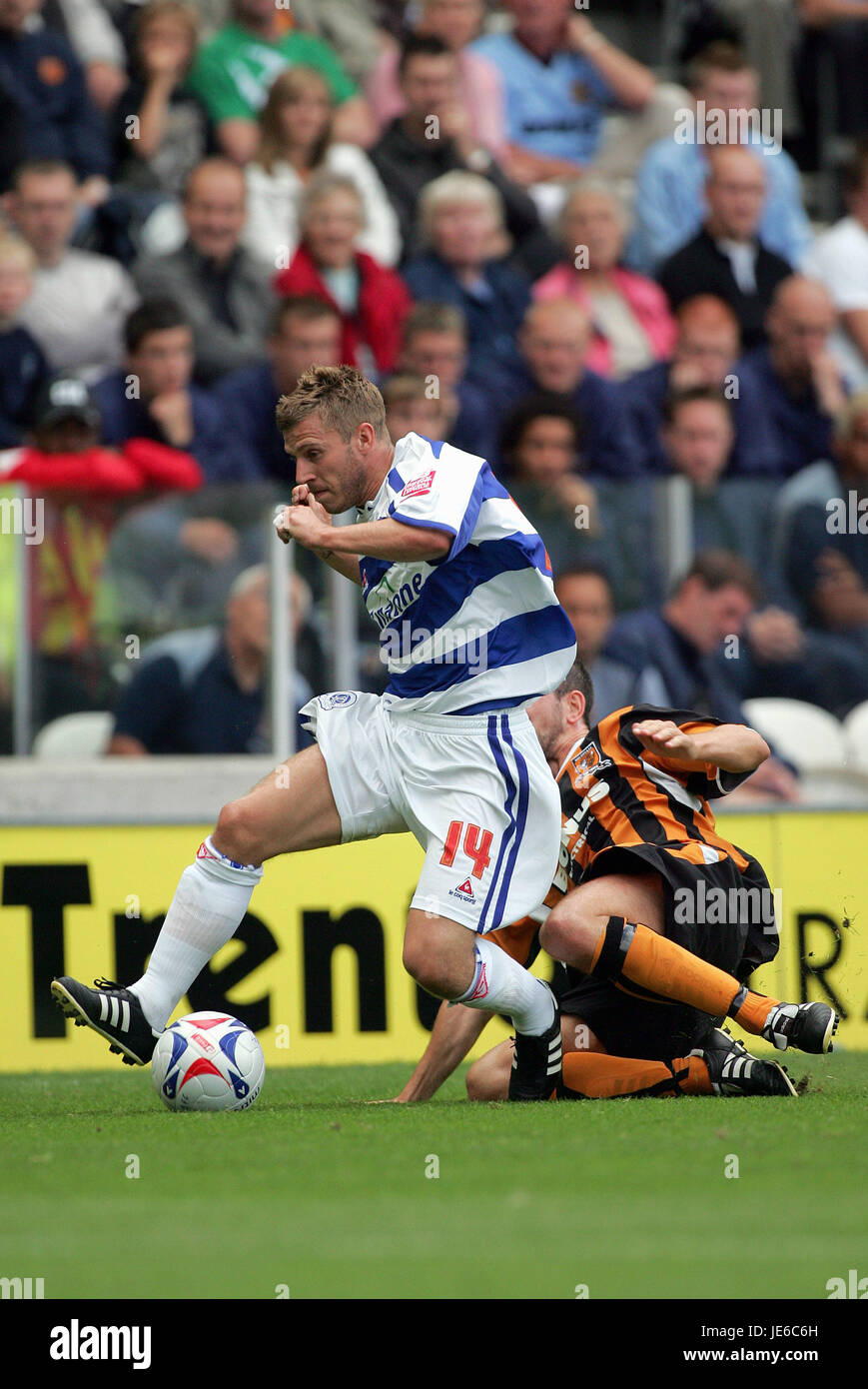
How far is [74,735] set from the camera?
8.80 metres

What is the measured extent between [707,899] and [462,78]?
7654 millimetres

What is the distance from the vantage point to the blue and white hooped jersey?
571cm

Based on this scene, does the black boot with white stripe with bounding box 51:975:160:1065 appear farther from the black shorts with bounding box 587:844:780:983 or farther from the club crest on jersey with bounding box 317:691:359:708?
the black shorts with bounding box 587:844:780:983

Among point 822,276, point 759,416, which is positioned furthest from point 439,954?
point 822,276

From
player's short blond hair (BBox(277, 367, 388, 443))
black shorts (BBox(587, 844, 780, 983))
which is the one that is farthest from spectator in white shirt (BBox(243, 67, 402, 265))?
black shorts (BBox(587, 844, 780, 983))

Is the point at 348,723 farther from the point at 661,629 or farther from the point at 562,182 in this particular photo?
the point at 562,182

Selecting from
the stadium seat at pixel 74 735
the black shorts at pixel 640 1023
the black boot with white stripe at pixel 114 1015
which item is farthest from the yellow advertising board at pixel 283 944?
the black boot with white stripe at pixel 114 1015

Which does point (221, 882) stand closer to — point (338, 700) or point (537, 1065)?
point (338, 700)

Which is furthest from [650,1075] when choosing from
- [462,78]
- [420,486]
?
[462,78]

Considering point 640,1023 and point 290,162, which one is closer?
point 640,1023

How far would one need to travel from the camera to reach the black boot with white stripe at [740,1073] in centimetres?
588

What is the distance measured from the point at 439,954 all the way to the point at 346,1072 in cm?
217

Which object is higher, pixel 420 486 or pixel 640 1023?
pixel 420 486

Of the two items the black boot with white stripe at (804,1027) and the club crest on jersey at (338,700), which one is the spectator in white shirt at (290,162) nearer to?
the club crest on jersey at (338,700)
